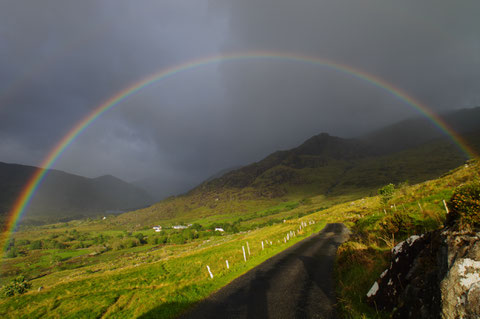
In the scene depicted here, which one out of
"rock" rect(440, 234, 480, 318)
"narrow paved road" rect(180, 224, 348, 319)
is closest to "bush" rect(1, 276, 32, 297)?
"narrow paved road" rect(180, 224, 348, 319)

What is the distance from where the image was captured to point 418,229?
12.1m

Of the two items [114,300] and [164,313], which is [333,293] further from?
[114,300]

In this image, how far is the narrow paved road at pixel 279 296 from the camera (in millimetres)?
9531

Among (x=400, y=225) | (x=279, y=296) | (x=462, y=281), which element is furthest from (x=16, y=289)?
(x=462, y=281)

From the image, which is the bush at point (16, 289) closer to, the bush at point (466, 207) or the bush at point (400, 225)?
the bush at point (400, 225)

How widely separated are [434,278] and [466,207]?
184 centimetres

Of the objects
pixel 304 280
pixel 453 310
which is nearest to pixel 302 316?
pixel 304 280

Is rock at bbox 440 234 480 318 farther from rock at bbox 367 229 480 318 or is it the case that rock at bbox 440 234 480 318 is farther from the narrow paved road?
the narrow paved road

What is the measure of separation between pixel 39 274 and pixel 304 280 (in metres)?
135

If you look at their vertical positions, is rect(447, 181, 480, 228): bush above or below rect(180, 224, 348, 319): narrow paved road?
above

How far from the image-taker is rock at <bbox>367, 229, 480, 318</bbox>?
4.06 meters

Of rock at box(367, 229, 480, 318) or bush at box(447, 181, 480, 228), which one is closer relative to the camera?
rock at box(367, 229, 480, 318)

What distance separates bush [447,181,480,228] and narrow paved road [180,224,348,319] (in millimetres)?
5892

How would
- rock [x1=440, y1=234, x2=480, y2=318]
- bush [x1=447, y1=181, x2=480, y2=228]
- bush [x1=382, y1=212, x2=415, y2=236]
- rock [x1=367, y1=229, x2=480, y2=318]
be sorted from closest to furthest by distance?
rock [x1=440, y1=234, x2=480, y2=318], rock [x1=367, y1=229, x2=480, y2=318], bush [x1=447, y1=181, x2=480, y2=228], bush [x1=382, y1=212, x2=415, y2=236]
